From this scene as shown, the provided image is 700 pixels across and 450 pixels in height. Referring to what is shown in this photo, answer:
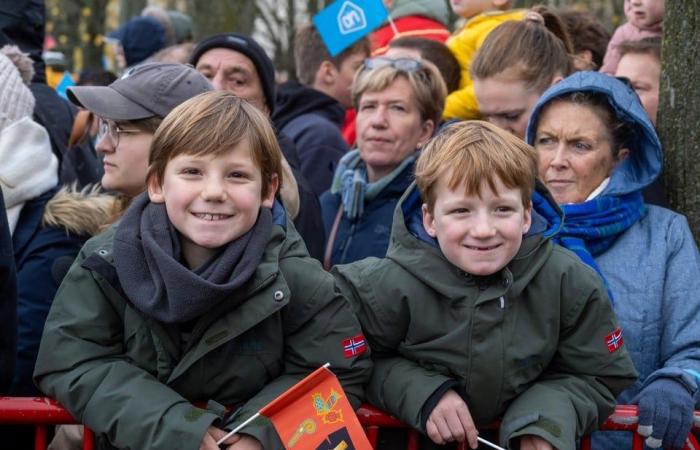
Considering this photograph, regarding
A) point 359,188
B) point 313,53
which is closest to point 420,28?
point 313,53

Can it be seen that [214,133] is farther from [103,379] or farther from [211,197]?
[103,379]

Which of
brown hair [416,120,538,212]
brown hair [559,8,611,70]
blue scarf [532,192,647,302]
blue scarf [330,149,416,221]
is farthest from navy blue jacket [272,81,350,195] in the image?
brown hair [416,120,538,212]

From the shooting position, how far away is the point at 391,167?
17.8ft

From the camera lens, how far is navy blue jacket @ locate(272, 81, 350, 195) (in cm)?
616

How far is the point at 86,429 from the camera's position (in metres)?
3.43

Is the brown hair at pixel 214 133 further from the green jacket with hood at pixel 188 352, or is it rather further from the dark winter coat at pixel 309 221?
the dark winter coat at pixel 309 221

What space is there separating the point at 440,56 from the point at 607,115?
2213 mm

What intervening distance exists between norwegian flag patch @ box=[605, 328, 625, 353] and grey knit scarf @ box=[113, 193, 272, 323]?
1.20m

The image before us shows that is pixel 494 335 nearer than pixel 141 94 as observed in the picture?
Yes

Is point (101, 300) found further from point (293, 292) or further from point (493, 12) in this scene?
point (493, 12)

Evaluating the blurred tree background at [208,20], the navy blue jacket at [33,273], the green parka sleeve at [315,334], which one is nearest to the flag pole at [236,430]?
the green parka sleeve at [315,334]

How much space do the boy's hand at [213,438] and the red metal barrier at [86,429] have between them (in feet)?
1.46

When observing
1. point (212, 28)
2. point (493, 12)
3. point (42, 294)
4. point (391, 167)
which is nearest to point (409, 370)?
point (42, 294)

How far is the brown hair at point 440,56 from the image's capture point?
21.5 feet
